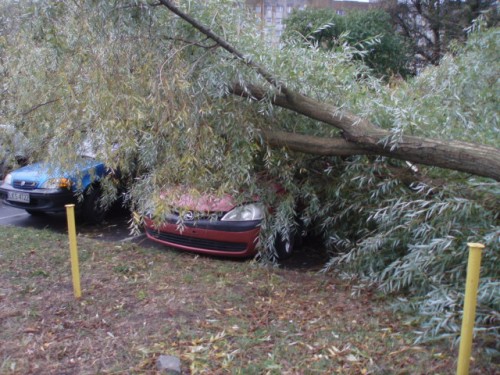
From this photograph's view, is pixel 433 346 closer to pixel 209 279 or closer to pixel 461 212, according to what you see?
pixel 461 212

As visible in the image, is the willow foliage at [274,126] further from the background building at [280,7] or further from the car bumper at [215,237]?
the car bumper at [215,237]

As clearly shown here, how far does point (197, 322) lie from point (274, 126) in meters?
2.24

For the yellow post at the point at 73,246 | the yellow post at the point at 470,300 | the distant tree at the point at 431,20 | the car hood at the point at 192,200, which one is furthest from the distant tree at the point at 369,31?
the yellow post at the point at 470,300

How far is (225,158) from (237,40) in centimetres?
113

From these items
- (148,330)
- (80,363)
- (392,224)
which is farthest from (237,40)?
(80,363)

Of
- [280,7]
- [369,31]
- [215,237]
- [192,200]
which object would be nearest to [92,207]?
[215,237]

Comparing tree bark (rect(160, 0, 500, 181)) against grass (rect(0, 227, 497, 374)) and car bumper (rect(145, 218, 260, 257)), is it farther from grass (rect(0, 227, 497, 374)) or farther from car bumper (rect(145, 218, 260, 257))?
grass (rect(0, 227, 497, 374))

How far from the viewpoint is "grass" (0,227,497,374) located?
3402 millimetres

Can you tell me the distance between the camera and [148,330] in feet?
12.7

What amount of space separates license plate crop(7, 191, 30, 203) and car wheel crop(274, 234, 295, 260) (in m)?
4.01

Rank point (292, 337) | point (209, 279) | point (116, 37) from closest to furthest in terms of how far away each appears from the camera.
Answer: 1. point (292, 337)
2. point (116, 37)
3. point (209, 279)

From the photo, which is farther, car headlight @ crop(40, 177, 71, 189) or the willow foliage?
car headlight @ crop(40, 177, 71, 189)

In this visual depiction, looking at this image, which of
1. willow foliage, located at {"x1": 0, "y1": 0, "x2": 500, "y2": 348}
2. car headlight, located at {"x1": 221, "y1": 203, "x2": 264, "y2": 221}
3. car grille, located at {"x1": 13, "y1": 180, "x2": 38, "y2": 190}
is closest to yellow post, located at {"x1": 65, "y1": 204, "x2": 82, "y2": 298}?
willow foliage, located at {"x1": 0, "y1": 0, "x2": 500, "y2": 348}

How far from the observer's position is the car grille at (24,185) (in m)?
7.44
